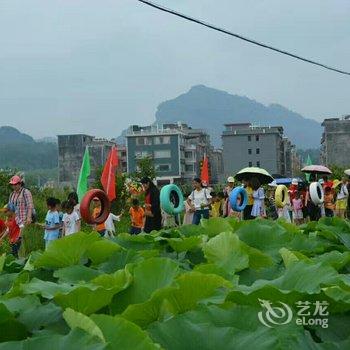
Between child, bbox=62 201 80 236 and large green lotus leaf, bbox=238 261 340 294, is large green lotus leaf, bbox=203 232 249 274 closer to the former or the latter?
large green lotus leaf, bbox=238 261 340 294

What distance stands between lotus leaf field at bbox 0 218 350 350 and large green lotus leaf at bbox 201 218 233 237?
83 centimetres

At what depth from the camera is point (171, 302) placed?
1.68m

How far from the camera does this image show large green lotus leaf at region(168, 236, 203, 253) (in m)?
2.97

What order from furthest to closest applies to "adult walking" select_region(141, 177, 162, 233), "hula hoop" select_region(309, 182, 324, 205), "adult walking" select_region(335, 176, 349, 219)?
1. "adult walking" select_region(335, 176, 349, 219)
2. "hula hoop" select_region(309, 182, 324, 205)
3. "adult walking" select_region(141, 177, 162, 233)

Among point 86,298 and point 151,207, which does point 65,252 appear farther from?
point 151,207

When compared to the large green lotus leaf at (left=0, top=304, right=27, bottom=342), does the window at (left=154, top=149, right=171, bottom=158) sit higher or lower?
higher

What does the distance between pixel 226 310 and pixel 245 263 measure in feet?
2.95

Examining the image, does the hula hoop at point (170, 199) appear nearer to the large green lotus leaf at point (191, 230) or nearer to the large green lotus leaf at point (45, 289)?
the large green lotus leaf at point (191, 230)

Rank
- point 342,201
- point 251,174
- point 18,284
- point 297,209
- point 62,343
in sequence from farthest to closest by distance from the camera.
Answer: point 342,201
point 297,209
point 251,174
point 18,284
point 62,343

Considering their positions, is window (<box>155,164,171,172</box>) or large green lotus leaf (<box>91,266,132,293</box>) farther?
window (<box>155,164,171,172</box>)

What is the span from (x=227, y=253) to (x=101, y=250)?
0.56 metres

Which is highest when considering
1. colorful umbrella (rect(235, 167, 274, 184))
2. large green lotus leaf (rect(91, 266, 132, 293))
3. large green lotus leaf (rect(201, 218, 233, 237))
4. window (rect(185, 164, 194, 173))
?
window (rect(185, 164, 194, 173))

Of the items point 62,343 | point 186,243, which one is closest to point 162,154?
point 186,243

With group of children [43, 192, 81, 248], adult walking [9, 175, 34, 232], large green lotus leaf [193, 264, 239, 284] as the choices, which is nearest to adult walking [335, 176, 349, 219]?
group of children [43, 192, 81, 248]
